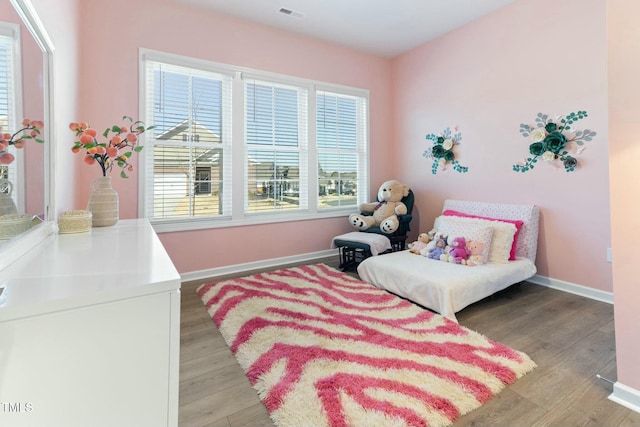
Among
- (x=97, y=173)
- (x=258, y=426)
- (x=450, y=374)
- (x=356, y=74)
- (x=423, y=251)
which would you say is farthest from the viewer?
(x=356, y=74)

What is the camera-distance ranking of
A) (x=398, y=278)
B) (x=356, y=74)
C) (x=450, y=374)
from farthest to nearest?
(x=356, y=74) → (x=398, y=278) → (x=450, y=374)

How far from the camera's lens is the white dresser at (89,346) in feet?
2.21

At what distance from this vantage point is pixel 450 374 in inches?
62.7

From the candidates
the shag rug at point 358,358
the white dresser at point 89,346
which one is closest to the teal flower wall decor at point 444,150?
the shag rug at point 358,358

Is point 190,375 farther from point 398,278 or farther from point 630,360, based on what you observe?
point 630,360

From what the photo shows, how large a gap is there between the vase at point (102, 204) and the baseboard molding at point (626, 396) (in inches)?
114

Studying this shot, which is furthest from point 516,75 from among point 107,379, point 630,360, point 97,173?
point 97,173

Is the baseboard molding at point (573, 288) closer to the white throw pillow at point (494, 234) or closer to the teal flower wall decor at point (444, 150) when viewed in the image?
the white throw pillow at point (494, 234)

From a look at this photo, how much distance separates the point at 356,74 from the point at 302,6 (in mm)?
1330

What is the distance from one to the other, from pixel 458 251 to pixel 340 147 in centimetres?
218

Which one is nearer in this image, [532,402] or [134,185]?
[532,402]

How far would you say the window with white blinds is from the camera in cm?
94

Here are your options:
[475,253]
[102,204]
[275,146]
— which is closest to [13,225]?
[102,204]

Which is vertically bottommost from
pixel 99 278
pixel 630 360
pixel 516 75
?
pixel 630 360
